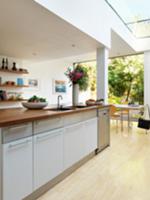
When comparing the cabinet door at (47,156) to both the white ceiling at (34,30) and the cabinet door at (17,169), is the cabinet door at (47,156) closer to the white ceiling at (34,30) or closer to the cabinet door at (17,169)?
the cabinet door at (17,169)

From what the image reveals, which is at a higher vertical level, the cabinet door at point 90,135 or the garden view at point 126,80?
the garden view at point 126,80

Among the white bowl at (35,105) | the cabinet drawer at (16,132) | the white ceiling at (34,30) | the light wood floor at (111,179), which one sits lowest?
the light wood floor at (111,179)

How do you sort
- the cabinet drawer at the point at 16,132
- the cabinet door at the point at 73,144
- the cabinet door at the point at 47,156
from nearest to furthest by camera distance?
the cabinet drawer at the point at 16,132 → the cabinet door at the point at 47,156 → the cabinet door at the point at 73,144

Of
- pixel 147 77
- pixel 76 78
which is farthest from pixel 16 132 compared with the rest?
pixel 147 77

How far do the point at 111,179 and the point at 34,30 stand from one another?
285 centimetres

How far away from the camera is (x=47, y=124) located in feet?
6.64

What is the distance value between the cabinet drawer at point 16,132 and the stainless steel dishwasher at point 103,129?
71.9 inches

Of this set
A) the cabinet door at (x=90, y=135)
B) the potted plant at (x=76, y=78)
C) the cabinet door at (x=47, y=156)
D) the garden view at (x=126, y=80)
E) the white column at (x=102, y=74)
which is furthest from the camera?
the garden view at (x=126, y=80)

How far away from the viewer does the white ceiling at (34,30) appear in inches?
93.4

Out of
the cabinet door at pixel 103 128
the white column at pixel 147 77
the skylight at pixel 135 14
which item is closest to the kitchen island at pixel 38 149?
the cabinet door at pixel 103 128

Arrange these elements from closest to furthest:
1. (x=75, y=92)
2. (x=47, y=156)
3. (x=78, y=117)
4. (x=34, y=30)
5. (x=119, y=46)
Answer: (x=47, y=156), (x=78, y=117), (x=34, y=30), (x=75, y=92), (x=119, y=46)

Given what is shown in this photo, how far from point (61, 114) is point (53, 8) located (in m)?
1.53

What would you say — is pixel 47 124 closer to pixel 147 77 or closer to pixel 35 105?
pixel 35 105

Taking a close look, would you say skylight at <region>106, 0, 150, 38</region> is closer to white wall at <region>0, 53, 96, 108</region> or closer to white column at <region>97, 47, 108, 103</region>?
white column at <region>97, 47, 108, 103</region>
